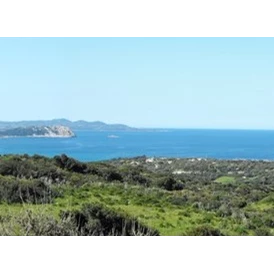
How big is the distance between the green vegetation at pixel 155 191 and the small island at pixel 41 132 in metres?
0.55

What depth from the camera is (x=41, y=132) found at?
30.7 feet

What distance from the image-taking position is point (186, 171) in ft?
42.1

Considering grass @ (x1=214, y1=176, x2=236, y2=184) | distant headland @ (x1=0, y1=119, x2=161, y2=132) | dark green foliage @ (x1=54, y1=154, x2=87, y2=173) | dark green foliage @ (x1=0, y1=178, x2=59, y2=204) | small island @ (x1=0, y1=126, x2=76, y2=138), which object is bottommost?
grass @ (x1=214, y1=176, x2=236, y2=184)

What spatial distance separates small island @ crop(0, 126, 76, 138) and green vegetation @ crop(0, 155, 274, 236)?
55 centimetres

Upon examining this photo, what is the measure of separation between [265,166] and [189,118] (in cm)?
247

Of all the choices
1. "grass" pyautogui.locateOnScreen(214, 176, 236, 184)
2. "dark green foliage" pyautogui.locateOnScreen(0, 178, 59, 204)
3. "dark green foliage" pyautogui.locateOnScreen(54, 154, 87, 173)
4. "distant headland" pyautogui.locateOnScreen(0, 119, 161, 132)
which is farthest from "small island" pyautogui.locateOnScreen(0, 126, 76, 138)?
"grass" pyautogui.locateOnScreen(214, 176, 236, 184)

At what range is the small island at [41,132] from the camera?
7703 mm

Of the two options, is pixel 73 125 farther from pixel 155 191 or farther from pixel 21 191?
pixel 21 191

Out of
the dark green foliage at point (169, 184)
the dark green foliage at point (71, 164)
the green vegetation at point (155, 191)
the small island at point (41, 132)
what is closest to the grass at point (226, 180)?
the green vegetation at point (155, 191)

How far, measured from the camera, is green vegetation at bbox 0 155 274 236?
18.8 feet

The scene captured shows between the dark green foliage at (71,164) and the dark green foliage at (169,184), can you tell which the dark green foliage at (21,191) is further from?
the dark green foliage at (169,184)

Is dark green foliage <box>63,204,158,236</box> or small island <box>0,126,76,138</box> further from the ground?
small island <box>0,126,76,138</box>

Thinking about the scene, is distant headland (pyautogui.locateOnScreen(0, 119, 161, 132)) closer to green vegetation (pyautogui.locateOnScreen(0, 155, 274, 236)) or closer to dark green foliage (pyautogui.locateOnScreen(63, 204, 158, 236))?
green vegetation (pyautogui.locateOnScreen(0, 155, 274, 236))
